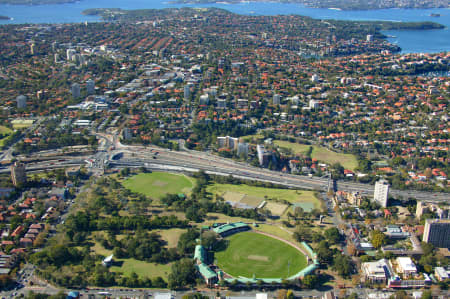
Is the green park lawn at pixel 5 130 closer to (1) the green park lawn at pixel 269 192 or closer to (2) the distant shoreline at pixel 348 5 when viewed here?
(1) the green park lawn at pixel 269 192

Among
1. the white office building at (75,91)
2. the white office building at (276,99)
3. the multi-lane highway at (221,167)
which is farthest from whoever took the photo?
the white office building at (75,91)

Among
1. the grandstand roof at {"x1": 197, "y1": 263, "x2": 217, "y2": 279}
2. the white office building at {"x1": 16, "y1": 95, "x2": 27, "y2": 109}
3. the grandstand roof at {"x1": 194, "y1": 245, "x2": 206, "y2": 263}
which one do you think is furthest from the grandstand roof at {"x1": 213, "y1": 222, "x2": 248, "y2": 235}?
the white office building at {"x1": 16, "y1": 95, "x2": 27, "y2": 109}

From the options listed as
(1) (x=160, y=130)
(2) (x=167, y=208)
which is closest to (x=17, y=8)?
(1) (x=160, y=130)

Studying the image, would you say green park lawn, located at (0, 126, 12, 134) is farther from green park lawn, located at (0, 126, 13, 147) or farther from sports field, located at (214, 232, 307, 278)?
sports field, located at (214, 232, 307, 278)

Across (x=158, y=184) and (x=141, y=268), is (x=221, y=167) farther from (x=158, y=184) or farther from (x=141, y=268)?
(x=141, y=268)

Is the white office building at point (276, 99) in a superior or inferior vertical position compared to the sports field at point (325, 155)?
superior

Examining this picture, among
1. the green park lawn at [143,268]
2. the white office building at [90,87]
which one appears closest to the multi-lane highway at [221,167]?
the green park lawn at [143,268]

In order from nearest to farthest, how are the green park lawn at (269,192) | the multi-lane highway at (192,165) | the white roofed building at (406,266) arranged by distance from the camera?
the white roofed building at (406,266)
the green park lawn at (269,192)
the multi-lane highway at (192,165)
